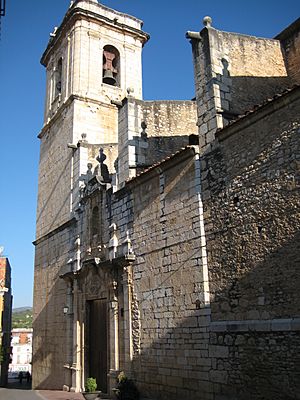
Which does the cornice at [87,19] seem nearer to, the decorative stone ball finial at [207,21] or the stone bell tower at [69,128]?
the stone bell tower at [69,128]

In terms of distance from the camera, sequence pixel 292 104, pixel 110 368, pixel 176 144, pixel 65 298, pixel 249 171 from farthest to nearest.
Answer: pixel 65 298 → pixel 176 144 → pixel 110 368 → pixel 249 171 → pixel 292 104

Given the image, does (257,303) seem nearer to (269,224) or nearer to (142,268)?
(269,224)

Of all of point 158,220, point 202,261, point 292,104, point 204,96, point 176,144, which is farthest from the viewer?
point 176,144

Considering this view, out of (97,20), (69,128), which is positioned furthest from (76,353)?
(97,20)

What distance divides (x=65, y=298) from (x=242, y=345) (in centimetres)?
778

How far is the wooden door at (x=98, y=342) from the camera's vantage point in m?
10.8

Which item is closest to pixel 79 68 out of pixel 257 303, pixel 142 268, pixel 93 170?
pixel 93 170

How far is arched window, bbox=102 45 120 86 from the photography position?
16.5 meters

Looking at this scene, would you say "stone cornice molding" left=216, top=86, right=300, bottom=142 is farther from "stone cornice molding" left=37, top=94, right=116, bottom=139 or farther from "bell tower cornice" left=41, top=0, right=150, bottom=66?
"bell tower cornice" left=41, top=0, right=150, bottom=66

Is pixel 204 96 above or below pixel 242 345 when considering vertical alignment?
above

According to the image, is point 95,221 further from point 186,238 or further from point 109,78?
point 109,78

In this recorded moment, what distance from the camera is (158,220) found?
9.02 m

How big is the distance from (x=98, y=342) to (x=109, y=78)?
32.4ft

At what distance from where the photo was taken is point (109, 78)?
16453mm
